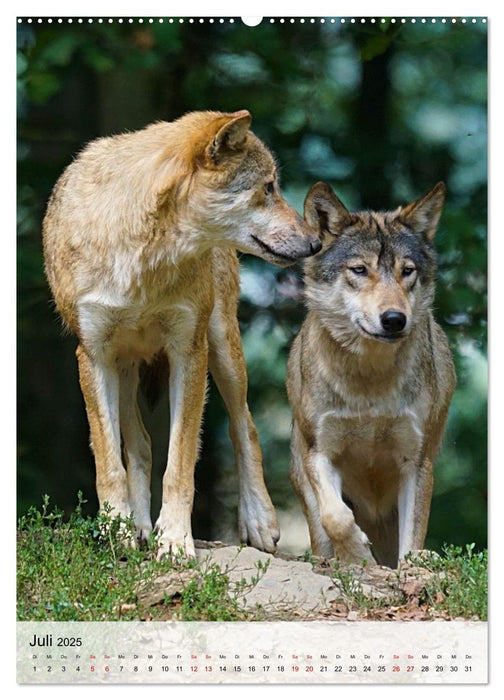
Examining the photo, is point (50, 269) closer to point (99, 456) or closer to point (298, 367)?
point (99, 456)

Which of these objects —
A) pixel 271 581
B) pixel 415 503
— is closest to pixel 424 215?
pixel 415 503

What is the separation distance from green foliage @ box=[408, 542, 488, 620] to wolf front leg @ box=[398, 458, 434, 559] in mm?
498

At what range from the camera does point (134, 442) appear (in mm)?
7816

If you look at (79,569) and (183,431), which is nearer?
(79,569)

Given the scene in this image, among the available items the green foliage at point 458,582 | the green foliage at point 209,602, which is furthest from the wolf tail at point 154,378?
the green foliage at point 458,582

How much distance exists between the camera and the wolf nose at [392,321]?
23.2 feet

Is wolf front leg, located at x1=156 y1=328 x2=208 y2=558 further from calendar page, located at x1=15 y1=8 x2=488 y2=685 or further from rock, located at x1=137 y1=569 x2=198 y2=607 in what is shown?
rock, located at x1=137 y1=569 x2=198 y2=607

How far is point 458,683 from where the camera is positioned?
6117 millimetres

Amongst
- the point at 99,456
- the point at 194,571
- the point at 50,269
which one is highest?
the point at 50,269

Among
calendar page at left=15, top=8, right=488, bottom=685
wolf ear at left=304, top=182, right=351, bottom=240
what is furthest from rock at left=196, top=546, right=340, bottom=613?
wolf ear at left=304, top=182, right=351, bottom=240

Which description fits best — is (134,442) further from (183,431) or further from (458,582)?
(458,582)

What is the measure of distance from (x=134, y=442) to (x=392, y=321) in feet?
5.92
